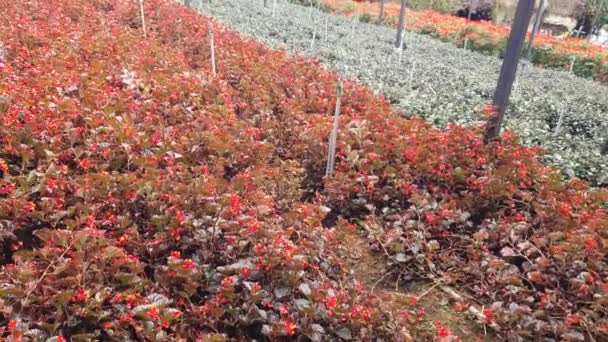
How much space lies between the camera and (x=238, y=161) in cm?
383

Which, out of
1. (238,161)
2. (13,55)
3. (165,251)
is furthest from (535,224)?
(13,55)

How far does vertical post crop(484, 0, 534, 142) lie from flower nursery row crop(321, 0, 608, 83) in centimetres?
1039

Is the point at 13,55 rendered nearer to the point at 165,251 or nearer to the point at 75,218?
the point at 75,218

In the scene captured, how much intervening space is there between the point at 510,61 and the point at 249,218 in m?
3.00

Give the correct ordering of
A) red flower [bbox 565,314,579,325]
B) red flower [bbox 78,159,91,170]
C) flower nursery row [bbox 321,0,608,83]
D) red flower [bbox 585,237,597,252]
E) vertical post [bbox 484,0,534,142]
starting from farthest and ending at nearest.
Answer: flower nursery row [bbox 321,0,608,83] → vertical post [bbox 484,0,534,142] → red flower [bbox 78,159,91,170] → red flower [bbox 585,237,597,252] → red flower [bbox 565,314,579,325]

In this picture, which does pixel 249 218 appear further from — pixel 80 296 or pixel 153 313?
pixel 80 296

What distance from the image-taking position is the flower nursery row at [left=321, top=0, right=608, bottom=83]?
1430cm

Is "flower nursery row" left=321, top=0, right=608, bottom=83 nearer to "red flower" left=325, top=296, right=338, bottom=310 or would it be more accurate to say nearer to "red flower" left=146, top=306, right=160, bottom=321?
"red flower" left=325, top=296, right=338, bottom=310

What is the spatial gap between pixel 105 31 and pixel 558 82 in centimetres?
905

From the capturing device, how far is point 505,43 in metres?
16.0

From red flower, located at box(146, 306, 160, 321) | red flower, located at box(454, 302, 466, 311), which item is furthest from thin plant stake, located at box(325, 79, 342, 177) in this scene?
red flower, located at box(146, 306, 160, 321)

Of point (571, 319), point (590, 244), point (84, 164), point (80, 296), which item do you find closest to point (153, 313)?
point (80, 296)

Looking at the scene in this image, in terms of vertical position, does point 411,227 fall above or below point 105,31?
below

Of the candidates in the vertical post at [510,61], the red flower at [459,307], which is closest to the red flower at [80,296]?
the red flower at [459,307]
